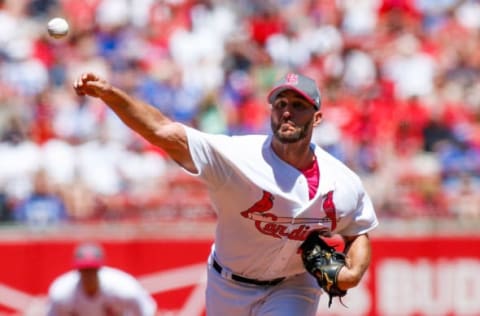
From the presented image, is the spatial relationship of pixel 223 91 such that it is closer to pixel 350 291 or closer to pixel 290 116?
pixel 350 291

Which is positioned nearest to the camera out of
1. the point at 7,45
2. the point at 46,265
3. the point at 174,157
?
the point at 174,157

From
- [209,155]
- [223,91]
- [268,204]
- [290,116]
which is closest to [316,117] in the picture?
[290,116]

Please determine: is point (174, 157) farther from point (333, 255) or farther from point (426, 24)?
point (426, 24)

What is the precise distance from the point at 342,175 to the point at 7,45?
363 inches

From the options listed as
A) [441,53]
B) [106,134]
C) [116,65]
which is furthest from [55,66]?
[441,53]

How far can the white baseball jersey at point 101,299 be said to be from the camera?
927 centimetres

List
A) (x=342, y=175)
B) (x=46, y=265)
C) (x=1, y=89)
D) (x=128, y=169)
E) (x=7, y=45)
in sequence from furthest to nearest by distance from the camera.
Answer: (x=7, y=45) < (x=1, y=89) < (x=128, y=169) < (x=46, y=265) < (x=342, y=175)

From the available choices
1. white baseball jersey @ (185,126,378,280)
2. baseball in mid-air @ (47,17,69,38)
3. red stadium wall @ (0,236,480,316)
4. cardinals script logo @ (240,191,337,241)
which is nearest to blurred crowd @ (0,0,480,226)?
red stadium wall @ (0,236,480,316)

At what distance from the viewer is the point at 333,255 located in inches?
258

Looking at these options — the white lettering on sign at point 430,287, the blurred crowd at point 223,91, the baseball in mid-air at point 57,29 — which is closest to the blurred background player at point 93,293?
the blurred crowd at point 223,91

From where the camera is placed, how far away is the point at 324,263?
256 inches

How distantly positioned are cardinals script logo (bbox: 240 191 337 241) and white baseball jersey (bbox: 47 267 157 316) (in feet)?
9.13

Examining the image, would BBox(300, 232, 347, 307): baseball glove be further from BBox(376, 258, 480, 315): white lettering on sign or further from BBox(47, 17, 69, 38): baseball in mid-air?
BBox(376, 258, 480, 315): white lettering on sign

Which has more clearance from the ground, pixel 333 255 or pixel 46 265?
pixel 333 255
